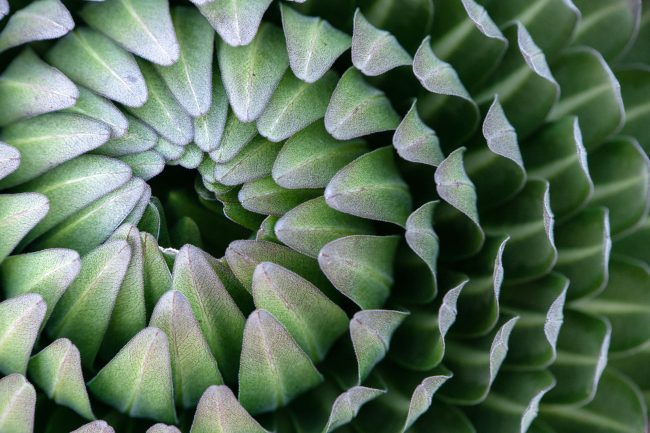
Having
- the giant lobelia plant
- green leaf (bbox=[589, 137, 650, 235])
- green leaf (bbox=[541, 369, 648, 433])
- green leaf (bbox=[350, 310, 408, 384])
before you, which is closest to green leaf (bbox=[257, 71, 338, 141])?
the giant lobelia plant

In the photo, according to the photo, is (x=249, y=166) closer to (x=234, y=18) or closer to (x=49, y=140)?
(x=234, y=18)

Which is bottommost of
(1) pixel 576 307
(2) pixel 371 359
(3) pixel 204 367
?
(1) pixel 576 307

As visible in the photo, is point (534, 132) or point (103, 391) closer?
point (103, 391)

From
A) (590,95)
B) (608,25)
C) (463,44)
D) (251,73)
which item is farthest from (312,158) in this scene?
(608,25)

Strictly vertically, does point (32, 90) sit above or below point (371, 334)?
above

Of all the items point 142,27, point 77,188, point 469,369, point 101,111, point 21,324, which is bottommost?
point 469,369

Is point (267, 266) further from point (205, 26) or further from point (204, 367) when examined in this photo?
point (205, 26)

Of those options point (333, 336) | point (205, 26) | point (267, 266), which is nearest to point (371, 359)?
point (333, 336)

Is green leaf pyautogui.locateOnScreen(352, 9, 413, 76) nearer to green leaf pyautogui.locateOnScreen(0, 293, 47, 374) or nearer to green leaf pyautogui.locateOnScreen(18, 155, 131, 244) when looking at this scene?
green leaf pyautogui.locateOnScreen(18, 155, 131, 244)
